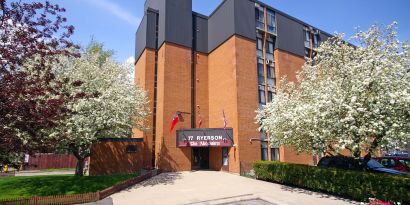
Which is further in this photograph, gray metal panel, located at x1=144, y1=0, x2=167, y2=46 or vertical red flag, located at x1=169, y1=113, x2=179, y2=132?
gray metal panel, located at x1=144, y1=0, x2=167, y2=46

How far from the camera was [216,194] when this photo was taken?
50.3 ft

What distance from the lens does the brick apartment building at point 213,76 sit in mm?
26062

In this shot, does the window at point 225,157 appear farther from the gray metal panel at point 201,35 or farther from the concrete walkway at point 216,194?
the gray metal panel at point 201,35

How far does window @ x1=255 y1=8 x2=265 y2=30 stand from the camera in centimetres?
3043

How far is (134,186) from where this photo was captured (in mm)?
18188

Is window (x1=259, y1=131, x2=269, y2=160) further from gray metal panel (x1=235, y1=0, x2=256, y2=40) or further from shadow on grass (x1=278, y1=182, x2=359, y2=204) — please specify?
gray metal panel (x1=235, y1=0, x2=256, y2=40)

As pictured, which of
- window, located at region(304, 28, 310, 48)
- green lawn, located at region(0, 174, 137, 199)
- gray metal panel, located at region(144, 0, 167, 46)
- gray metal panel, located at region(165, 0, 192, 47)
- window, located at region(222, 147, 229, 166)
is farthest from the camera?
window, located at region(304, 28, 310, 48)

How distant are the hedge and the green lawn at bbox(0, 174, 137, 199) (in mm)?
11828

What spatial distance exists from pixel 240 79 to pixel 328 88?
13829 mm

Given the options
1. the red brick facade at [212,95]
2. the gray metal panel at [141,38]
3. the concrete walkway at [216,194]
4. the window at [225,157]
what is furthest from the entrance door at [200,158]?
the gray metal panel at [141,38]

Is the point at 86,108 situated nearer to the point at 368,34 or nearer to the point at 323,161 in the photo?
the point at 323,161

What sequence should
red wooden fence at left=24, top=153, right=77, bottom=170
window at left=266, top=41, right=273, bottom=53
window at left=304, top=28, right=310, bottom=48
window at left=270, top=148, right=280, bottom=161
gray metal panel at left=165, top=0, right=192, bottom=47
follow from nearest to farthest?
window at left=270, top=148, right=280, bottom=161 < gray metal panel at left=165, top=0, right=192, bottom=47 < window at left=266, top=41, right=273, bottom=53 < red wooden fence at left=24, top=153, right=77, bottom=170 < window at left=304, top=28, right=310, bottom=48

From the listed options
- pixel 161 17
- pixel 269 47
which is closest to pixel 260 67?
pixel 269 47

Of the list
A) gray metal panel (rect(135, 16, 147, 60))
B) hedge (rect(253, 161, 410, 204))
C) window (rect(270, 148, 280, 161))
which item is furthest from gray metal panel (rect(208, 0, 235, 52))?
hedge (rect(253, 161, 410, 204))
